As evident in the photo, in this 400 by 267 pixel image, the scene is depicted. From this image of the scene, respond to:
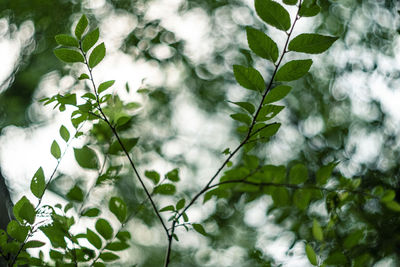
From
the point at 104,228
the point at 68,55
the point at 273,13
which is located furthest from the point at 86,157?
the point at 273,13

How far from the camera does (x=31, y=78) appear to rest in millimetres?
2752

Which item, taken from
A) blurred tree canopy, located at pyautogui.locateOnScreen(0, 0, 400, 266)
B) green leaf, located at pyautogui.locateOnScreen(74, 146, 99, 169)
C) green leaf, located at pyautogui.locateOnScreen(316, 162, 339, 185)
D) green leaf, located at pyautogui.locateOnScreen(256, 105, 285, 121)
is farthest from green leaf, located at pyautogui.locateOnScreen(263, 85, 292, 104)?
blurred tree canopy, located at pyautogui.locateOnScreen(0, 0, 400, 266)

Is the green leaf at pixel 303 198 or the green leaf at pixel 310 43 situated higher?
the green leaf at pixel 310 43

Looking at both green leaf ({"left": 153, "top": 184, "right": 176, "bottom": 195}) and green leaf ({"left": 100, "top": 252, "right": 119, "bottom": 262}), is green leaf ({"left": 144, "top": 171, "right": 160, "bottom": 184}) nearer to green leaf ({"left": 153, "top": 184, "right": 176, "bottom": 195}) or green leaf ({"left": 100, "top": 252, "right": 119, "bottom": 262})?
green leaf ({"left": 153, "top": 184, "right": 176, "bottom": 195})

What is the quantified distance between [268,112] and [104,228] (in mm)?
507

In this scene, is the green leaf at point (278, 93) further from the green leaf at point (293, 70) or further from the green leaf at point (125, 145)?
the green leaf at point (125, 145)

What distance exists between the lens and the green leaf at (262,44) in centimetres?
66

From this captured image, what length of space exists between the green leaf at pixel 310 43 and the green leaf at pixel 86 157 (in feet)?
1.98

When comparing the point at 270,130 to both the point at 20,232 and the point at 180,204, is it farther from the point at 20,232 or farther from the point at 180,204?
the point at 20,232

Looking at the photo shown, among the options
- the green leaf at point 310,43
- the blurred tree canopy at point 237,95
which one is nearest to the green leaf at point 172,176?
the green leaf at point 310,43

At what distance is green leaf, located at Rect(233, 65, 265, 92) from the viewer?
0.69 meters

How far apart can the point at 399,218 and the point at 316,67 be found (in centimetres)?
164

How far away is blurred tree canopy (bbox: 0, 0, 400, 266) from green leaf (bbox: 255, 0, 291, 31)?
64.2 inches

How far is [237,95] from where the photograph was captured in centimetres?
337
